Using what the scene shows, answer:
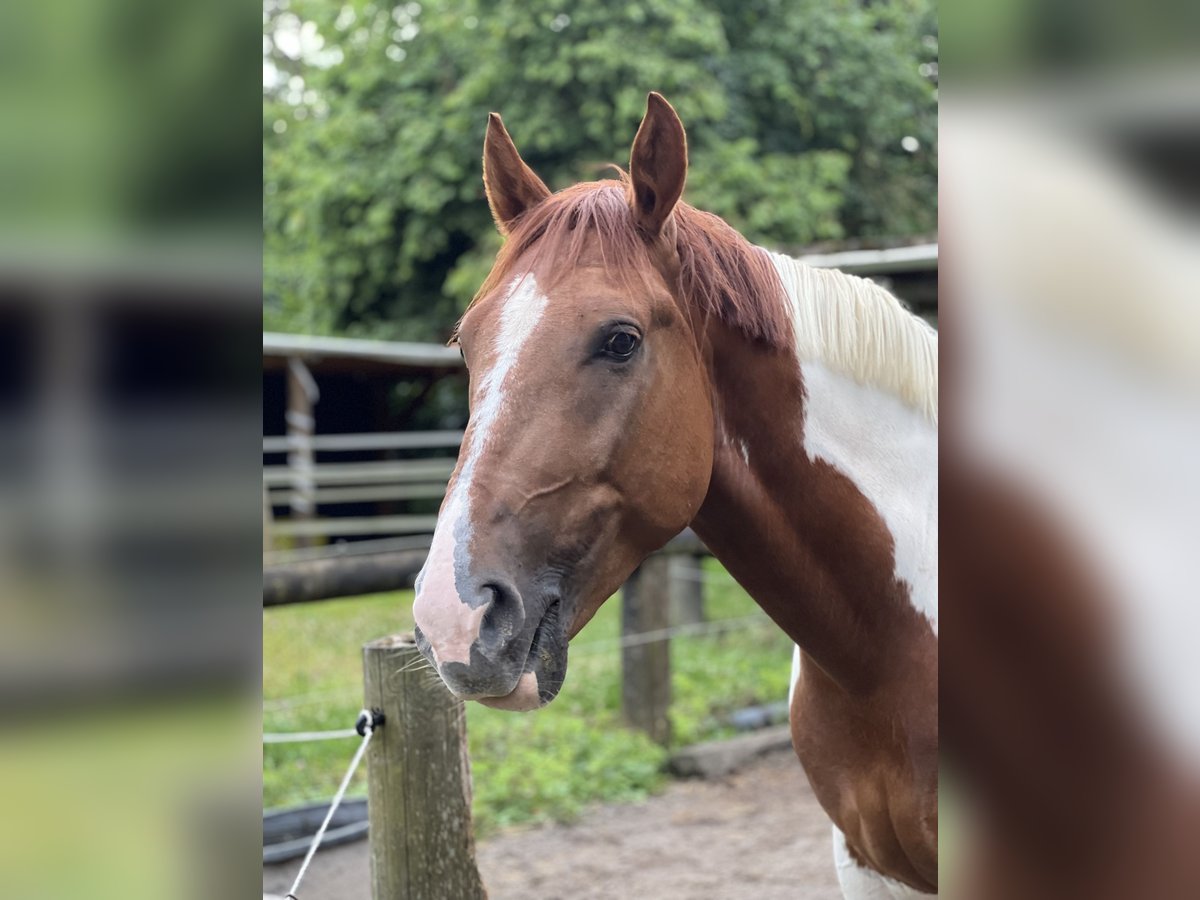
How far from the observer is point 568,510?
4.46ft

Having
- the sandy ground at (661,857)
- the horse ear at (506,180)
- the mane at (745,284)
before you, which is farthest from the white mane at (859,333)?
the sandy ground at (661,857)

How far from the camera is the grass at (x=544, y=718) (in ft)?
13.4

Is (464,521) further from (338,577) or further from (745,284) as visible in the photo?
(338,577)

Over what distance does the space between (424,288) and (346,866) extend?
7.10 m

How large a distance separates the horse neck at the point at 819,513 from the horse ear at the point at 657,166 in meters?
0.20

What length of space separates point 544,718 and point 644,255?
3.80m

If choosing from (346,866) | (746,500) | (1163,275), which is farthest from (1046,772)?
(346,866)

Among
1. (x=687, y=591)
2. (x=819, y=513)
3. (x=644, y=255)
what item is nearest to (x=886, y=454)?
(x=819, y=513)

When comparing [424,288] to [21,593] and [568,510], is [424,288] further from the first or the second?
[21,593]

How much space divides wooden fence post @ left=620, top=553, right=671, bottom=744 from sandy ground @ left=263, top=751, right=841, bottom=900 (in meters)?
0.39

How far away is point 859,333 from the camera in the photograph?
66.3 inches

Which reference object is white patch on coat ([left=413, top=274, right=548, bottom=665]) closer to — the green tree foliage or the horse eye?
the horse eye

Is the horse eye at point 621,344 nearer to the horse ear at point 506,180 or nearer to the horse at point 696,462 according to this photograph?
the horse at point 696,462

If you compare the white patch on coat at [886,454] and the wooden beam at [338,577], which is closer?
the white patch on coat at [886,454]
